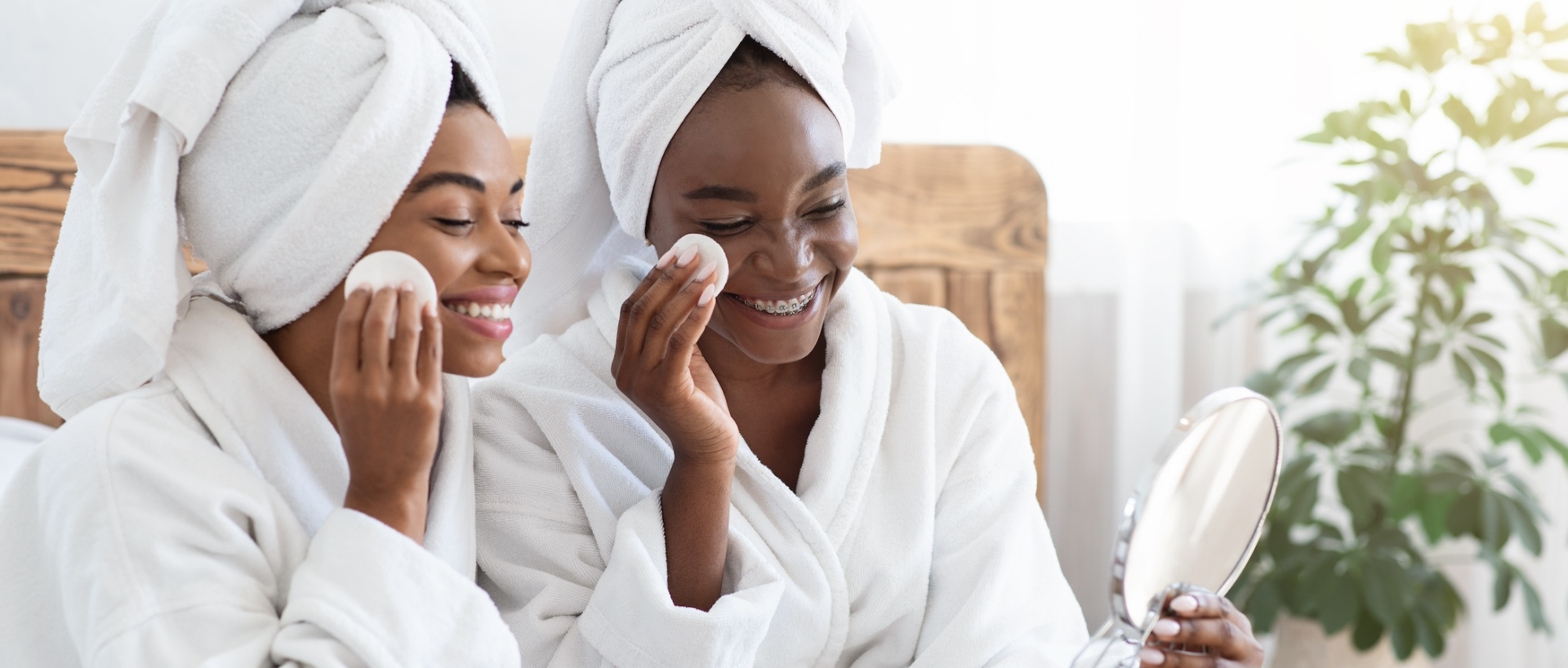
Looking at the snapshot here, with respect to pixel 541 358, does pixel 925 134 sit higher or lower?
higher

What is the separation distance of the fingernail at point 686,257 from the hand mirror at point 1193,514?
353 millimetres

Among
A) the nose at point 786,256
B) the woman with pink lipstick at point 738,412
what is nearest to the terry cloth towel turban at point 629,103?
the woman with pink lipstick at point 738,412

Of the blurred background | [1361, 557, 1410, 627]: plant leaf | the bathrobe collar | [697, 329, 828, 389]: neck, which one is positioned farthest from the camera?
the blurred background

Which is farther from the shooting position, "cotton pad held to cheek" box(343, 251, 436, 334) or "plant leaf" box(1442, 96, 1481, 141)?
"plant leaf" box(1442, 96, 1481, 141)

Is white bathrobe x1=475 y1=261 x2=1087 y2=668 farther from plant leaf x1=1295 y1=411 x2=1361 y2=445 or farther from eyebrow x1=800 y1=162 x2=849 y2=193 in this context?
plant leaf x1=1295 y1=411 x2=1361 y2=445

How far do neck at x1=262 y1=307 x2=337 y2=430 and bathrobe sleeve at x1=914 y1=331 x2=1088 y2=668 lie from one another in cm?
54

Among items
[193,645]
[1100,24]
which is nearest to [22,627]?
[193,645]

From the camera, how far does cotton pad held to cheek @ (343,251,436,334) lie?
29.0 inches

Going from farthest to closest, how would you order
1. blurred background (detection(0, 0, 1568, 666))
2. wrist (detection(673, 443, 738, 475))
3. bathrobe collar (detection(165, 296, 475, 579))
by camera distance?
blurred background (detection(0, 0, 1568, 666)), wrist (detection(673, 443, 738, 475)), bathrobe collar (detection(165, 296, 475, 579))

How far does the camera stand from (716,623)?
916mm

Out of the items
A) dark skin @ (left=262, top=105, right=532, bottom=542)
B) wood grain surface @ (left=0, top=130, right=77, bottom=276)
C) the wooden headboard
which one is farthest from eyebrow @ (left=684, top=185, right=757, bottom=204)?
wood grain surface @ (left=0, top=130, right=77, bottom=276)

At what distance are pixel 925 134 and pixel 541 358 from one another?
103cm

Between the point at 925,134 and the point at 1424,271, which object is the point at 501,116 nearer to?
the point at 925,134

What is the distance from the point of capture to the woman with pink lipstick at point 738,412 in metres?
0.94
